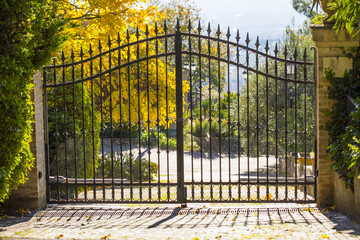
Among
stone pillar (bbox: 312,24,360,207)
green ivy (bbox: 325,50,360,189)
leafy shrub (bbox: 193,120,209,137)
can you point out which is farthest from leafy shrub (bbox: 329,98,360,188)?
leafy shrub (bbox: 193,120,209,137)

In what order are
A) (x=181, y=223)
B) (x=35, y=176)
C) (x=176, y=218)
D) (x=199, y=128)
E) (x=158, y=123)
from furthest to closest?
(x=199, y=128)
(x=158, y=123)
(x=35, y=176)
(x=176, y=218)
(x=181, y=223)

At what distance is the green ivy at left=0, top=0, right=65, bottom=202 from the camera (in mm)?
5070

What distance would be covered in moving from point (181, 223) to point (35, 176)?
219 cm

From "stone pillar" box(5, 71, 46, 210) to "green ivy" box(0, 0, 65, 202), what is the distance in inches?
31.4

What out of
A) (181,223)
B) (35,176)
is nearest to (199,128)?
(35,176)

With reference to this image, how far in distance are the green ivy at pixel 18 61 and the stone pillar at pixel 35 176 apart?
0.80m

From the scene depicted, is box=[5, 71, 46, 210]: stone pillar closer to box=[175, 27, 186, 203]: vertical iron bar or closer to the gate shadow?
the gate shadow

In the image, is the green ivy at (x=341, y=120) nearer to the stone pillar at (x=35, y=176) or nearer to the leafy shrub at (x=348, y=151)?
the leafy shrub at (x=348, y=151)

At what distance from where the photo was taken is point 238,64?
20.8 feet

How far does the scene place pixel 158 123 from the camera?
6438 mm

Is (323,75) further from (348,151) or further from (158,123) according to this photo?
(158,123)

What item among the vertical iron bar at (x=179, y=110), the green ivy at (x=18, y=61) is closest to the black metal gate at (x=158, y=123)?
the vertical iron bar at (x=179, y=110)

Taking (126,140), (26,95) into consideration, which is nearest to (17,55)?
(26,95)

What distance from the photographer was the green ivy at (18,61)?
5.07 meters
